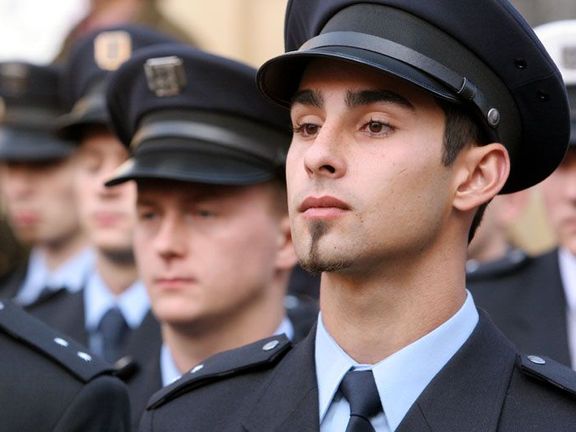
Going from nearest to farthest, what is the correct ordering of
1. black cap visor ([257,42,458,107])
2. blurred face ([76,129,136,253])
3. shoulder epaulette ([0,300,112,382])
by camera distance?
black cap visor ([257,42,458,107]), shoulder epaulette ([0,300,112,382]), blurred face ([76,129,136,253])

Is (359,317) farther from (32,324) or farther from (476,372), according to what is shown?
(32,324)

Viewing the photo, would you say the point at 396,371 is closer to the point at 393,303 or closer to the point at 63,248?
the point at 393,303

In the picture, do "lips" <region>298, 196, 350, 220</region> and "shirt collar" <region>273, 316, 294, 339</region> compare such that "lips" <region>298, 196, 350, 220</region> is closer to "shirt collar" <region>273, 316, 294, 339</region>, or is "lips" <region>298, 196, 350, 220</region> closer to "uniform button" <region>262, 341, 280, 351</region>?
"uniform button" <region>262, 341, 280, 351</region>

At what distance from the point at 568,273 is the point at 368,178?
8.69ft

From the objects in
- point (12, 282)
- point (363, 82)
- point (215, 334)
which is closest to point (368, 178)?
point (363, 82)

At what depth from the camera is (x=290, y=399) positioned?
12.4 feet

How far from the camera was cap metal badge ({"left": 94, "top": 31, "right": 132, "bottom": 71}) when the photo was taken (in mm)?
7133

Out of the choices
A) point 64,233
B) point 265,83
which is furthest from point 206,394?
point 64,233

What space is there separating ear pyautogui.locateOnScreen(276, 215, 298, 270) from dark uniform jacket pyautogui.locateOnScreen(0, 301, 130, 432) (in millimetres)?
1210

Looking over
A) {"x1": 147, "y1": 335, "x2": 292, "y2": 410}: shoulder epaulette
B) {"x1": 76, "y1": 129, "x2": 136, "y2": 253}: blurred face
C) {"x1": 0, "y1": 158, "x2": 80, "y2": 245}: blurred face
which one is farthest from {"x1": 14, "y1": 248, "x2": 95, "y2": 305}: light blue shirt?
{"x1": 147, "y1": 335, "x2": 292, "y2": 410}: shoulder epaulette

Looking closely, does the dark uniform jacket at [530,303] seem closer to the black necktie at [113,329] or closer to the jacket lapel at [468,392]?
the black necktie at [113,329]

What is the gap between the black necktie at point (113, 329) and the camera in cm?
661

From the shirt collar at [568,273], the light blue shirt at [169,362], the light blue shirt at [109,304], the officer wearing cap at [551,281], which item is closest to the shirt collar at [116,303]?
the light blue shirt at [109,304]

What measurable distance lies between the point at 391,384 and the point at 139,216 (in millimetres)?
1840
